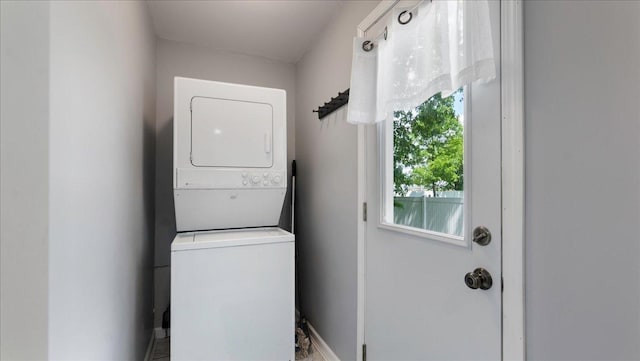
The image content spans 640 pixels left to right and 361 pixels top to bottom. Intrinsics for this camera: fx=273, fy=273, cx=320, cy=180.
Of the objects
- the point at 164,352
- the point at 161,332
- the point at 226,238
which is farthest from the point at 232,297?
the point at 161,332

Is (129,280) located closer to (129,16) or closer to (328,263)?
(328,263)

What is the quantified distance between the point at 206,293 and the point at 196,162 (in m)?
0.81

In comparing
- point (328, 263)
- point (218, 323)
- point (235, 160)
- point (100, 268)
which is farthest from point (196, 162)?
point (328, 263)

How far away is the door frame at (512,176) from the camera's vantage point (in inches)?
32.9

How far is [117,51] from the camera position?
1.27m

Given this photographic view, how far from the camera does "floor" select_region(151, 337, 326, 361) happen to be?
81.9 inches

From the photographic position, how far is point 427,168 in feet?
4.01

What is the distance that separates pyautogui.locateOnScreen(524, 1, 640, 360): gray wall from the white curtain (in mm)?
137

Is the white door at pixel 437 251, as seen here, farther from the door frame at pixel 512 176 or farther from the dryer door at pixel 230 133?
the dryer door at pixel 230 133

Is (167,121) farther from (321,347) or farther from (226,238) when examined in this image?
(321,347)

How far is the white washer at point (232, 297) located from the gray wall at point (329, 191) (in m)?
0.35

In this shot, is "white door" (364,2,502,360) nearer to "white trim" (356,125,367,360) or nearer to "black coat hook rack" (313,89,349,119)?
"white trim" (356,125,367,360)

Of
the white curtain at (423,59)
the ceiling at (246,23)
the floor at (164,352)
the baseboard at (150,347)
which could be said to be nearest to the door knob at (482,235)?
the white curtain at (423,59)

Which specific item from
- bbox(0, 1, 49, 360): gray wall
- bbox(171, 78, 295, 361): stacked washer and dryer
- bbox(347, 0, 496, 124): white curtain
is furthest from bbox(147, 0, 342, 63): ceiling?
bbox(0, 1, 49, 360): gray wall
